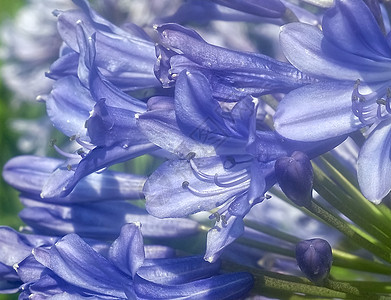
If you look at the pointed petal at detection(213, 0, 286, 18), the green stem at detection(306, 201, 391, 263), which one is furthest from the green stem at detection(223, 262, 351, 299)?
the pointed petal at detection(213, 0, 286, 18)

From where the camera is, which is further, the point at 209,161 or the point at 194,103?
the point at 209,161

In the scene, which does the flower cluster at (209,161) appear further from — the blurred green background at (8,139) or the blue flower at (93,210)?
the blurred green background at (8,139)

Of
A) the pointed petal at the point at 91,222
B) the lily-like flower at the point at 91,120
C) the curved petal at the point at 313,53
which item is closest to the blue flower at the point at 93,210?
the pointed petal at the point at 91,222

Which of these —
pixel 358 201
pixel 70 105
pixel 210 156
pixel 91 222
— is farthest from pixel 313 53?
pixel 91 222

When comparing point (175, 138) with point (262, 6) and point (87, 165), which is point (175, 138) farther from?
point (262, 6)

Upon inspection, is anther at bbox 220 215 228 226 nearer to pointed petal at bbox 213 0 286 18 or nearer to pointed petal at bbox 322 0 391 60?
pointed petal at bbox 322 0 391 60

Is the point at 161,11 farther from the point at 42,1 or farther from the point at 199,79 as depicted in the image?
the point at 199,79
